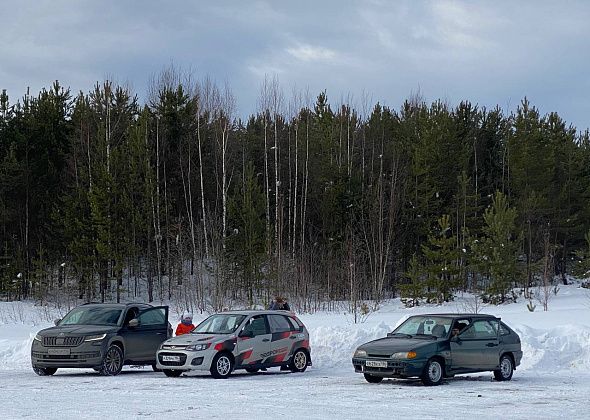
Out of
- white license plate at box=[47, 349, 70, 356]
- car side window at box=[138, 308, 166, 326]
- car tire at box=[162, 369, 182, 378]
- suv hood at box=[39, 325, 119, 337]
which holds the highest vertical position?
car side window at box=[138, 308, 166, 326]

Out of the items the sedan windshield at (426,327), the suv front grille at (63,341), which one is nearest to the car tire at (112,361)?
the suv front grille at (63,341)

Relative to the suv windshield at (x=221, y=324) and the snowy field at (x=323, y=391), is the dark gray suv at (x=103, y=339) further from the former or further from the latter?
the suv windshield at (x=221, y=324)

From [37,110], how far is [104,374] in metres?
36.4

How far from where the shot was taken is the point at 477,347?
61.3 ft

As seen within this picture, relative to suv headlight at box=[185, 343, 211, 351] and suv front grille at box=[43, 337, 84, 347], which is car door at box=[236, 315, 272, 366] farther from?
suv front grille at box=[43, 337, 84, 347]

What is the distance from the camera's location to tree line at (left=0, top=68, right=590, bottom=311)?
4578 centimetres

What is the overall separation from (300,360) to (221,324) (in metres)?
A: 2.28

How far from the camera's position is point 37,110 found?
174 feet

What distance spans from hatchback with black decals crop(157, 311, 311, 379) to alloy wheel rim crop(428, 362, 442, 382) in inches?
172

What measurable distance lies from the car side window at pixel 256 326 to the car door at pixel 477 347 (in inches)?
184

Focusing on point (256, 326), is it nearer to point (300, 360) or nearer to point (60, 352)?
point (300, 360)

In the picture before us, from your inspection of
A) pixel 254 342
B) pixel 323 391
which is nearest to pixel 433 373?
pixel 323 391

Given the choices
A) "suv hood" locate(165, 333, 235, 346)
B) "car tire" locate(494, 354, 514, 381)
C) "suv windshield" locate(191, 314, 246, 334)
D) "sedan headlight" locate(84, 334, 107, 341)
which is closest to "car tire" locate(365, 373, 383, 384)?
"car tire" locate(494, 354, 514, 381)

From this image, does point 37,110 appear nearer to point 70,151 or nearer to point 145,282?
point 70,151
